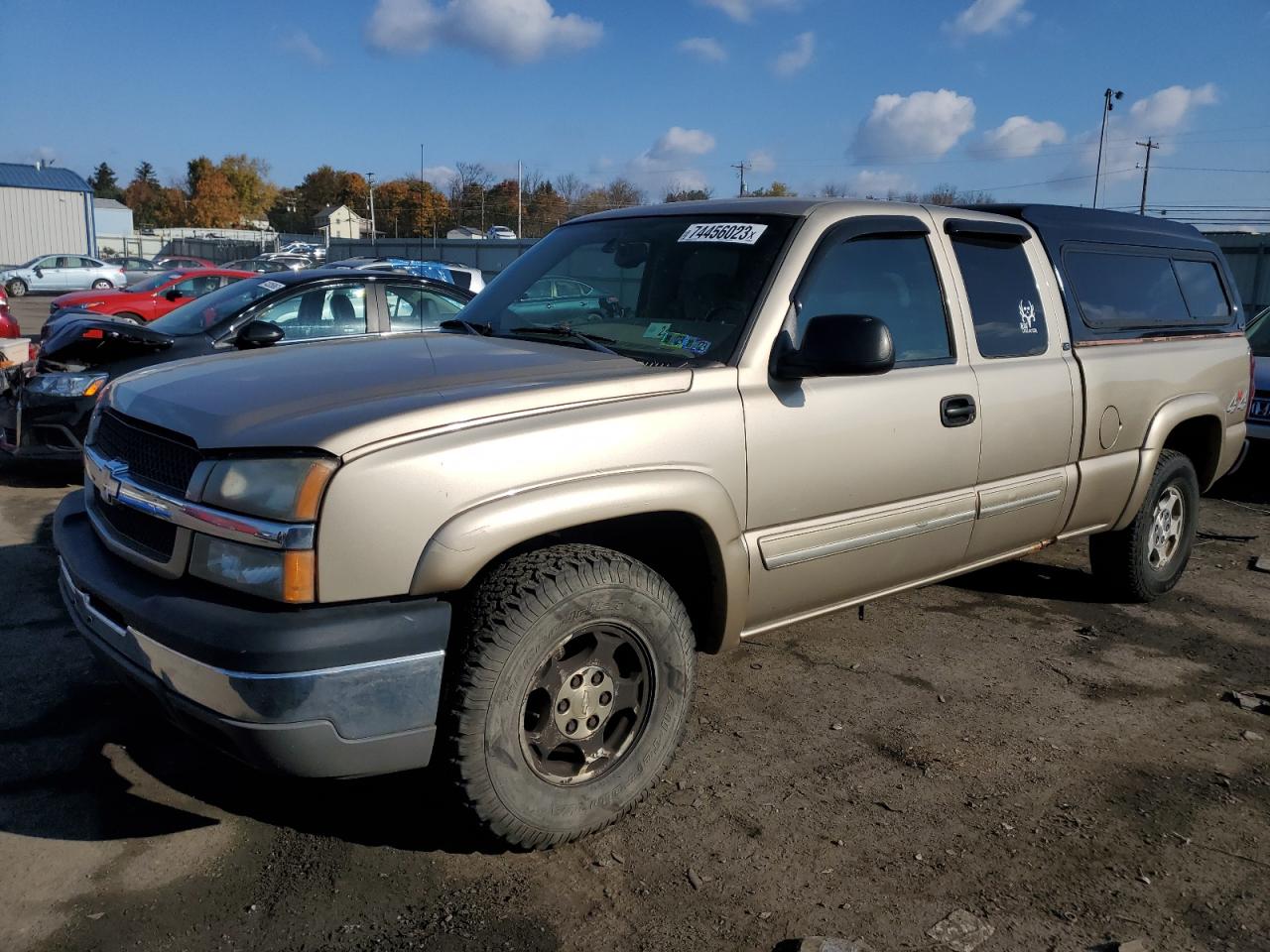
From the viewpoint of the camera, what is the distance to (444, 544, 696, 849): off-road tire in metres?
2.62

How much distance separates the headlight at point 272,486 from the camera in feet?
7.92

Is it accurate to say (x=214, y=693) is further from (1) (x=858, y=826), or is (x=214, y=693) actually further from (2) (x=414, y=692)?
(1) (x=858, y=826)

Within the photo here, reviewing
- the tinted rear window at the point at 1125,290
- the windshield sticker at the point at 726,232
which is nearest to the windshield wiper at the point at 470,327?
the windshield sticker at the point at 726,232

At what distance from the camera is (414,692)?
8.24ft

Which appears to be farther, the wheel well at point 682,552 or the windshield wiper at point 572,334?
the windshield wiper at point 572,334

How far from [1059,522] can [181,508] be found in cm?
369

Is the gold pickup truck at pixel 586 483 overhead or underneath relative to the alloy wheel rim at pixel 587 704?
overhead

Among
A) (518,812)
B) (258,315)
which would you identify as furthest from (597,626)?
(258,315)

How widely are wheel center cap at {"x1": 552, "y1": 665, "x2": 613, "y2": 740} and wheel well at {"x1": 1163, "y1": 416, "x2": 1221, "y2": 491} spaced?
12.8 feet

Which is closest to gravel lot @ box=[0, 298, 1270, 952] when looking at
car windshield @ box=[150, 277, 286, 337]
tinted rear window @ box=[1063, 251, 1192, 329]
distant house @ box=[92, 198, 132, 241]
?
tinted rear window @ box=[1063, 251, 1192, 329]

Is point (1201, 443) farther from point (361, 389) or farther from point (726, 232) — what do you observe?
point (361, 389)

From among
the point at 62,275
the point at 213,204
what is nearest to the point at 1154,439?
the point at 62,275

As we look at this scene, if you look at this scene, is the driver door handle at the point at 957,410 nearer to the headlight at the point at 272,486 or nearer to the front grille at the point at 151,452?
the headlight at the point at 272,486

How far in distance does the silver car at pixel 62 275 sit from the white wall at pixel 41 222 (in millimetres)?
13437
